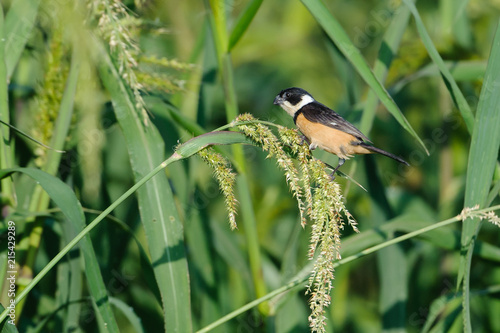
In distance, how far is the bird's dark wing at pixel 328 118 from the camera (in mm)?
2117

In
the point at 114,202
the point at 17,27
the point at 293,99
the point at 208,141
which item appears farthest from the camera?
the point at 293,99

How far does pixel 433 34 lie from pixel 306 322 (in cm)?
251

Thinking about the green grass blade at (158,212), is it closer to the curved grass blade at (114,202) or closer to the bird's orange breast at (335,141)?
the curved grass blade at (114,202)

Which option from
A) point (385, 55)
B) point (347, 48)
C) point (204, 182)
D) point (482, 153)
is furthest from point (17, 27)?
point (204, 182)

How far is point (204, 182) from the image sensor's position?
12.8 feet

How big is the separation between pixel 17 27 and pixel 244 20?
808 millimetres

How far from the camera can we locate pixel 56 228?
2254mm

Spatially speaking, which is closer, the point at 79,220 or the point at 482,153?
the point at 79,220

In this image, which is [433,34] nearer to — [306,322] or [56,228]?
[306,322]

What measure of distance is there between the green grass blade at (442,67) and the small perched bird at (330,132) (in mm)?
336

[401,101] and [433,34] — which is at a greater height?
[433,34]

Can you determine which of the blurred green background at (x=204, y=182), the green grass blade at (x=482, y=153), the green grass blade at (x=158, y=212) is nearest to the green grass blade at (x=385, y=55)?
the blurred green background at (x=204, y=182)

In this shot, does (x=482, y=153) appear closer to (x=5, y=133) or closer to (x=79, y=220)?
(x=79, y=220)

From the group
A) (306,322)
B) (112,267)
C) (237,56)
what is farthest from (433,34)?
(112,267)
